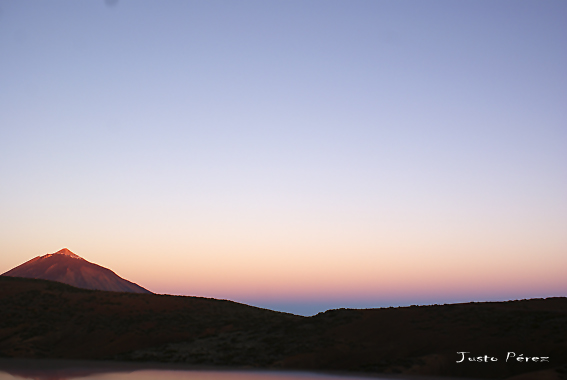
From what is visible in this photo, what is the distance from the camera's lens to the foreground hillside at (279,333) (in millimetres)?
27781

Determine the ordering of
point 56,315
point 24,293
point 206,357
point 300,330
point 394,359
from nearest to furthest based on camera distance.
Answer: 1. point 394,359
2. point 206,357
3. point 300,330
4. point 56,315
5. point 24,293

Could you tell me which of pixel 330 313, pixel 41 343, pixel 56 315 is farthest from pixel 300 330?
pixel 56 315

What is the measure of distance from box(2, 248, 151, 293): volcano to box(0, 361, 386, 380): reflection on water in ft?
336

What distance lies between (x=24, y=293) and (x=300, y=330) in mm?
32194

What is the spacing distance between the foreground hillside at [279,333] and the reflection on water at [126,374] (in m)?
4.05

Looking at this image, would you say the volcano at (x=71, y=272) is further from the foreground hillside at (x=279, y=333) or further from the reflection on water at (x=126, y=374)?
the reflection on water at (x=126, y=374)

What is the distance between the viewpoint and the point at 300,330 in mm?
39000

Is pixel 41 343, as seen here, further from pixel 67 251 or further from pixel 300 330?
pixel 67 251

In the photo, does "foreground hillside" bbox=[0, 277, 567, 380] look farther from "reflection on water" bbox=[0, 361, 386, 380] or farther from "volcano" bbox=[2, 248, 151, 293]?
"volcano" bbox=[2, 248, 151, 293]

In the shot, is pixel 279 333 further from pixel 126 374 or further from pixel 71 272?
pixel 71 272

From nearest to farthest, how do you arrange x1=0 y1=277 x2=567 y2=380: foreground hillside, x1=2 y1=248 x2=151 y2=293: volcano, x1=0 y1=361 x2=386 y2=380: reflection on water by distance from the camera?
1. x1=0 y1=361 x2=386 y2=380: reflection on water
2. x1=0 y1=277 x2=567 y2=380: foreground hillside
3. x1=2 y1=248 x2=151 y2=293: volcano

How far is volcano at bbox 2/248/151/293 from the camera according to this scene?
129750 millimetres

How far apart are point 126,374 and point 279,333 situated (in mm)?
14750

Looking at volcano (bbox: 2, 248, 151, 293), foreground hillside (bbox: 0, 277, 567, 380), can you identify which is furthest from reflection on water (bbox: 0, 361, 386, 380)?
volcano (bbox: 2, 248, 151, 293)
